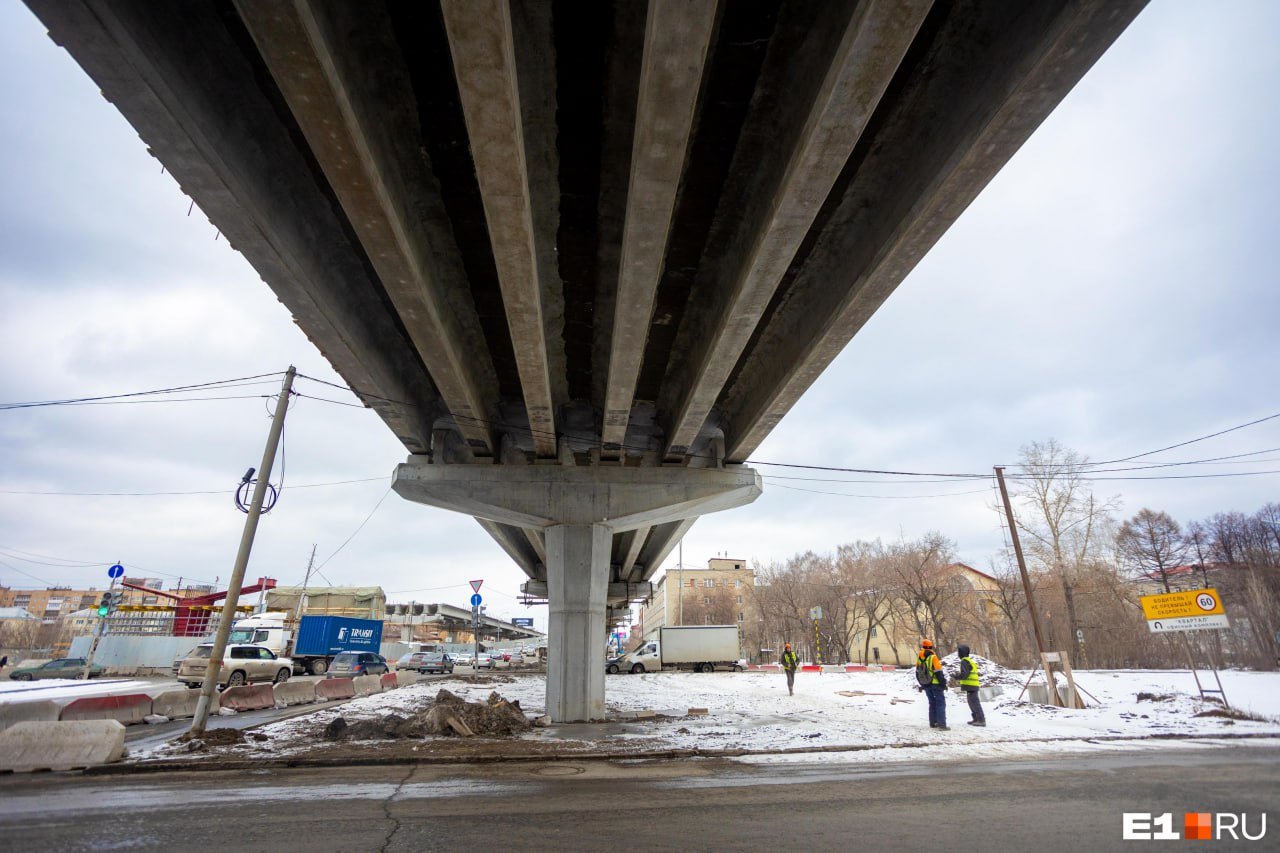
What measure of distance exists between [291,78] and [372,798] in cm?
702

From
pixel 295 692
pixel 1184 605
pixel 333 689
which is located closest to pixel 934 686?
pixel 1184 605

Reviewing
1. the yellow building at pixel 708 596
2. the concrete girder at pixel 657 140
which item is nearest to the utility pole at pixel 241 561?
the concrete girder at pixel 657 140

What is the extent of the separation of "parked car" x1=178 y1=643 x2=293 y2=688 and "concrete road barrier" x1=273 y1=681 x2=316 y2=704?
17.8 feet

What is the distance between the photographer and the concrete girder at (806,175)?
4.69m

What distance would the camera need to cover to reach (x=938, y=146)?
20.7ft

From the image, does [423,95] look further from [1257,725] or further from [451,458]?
[1257,725]

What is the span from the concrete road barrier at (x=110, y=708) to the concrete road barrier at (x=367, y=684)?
8.11m

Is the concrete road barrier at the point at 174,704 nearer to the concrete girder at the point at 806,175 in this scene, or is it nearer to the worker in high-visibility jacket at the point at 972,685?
the concrete girder at the point at 806,175

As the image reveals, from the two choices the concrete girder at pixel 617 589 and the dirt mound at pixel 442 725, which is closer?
the dirt mound at pixel 442 725

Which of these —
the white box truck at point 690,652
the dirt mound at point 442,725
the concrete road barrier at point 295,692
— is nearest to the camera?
the dirt mound at point 442,725

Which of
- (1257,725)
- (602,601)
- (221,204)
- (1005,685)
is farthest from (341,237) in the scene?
(1005,685)

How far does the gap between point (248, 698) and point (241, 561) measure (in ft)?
23.3

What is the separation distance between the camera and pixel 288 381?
12547 millimetres

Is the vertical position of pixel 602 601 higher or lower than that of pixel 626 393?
lower
